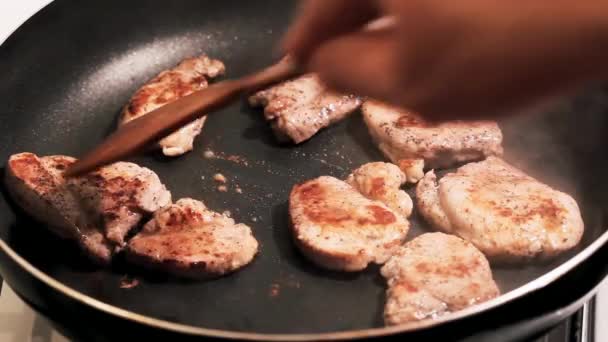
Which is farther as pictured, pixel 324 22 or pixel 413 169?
pixel 413 169

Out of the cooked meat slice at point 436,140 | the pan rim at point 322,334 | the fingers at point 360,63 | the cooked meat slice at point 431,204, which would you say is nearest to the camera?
the fingers at point 360,63

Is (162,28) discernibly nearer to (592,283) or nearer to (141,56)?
(141,56)

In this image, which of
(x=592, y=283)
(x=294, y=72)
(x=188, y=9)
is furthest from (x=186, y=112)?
(x=188, y=9)

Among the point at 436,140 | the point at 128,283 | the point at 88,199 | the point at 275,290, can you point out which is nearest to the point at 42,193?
the point at 88,199

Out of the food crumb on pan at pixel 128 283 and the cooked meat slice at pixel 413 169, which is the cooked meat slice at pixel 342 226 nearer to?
the cooked meat slice at pixel 413 169

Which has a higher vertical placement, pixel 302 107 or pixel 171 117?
pixel 171 117

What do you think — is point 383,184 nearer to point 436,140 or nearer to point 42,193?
point 436,140

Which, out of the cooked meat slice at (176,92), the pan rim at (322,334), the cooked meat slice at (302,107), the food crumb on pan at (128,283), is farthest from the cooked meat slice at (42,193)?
the cooked meat slice at (302,107)
